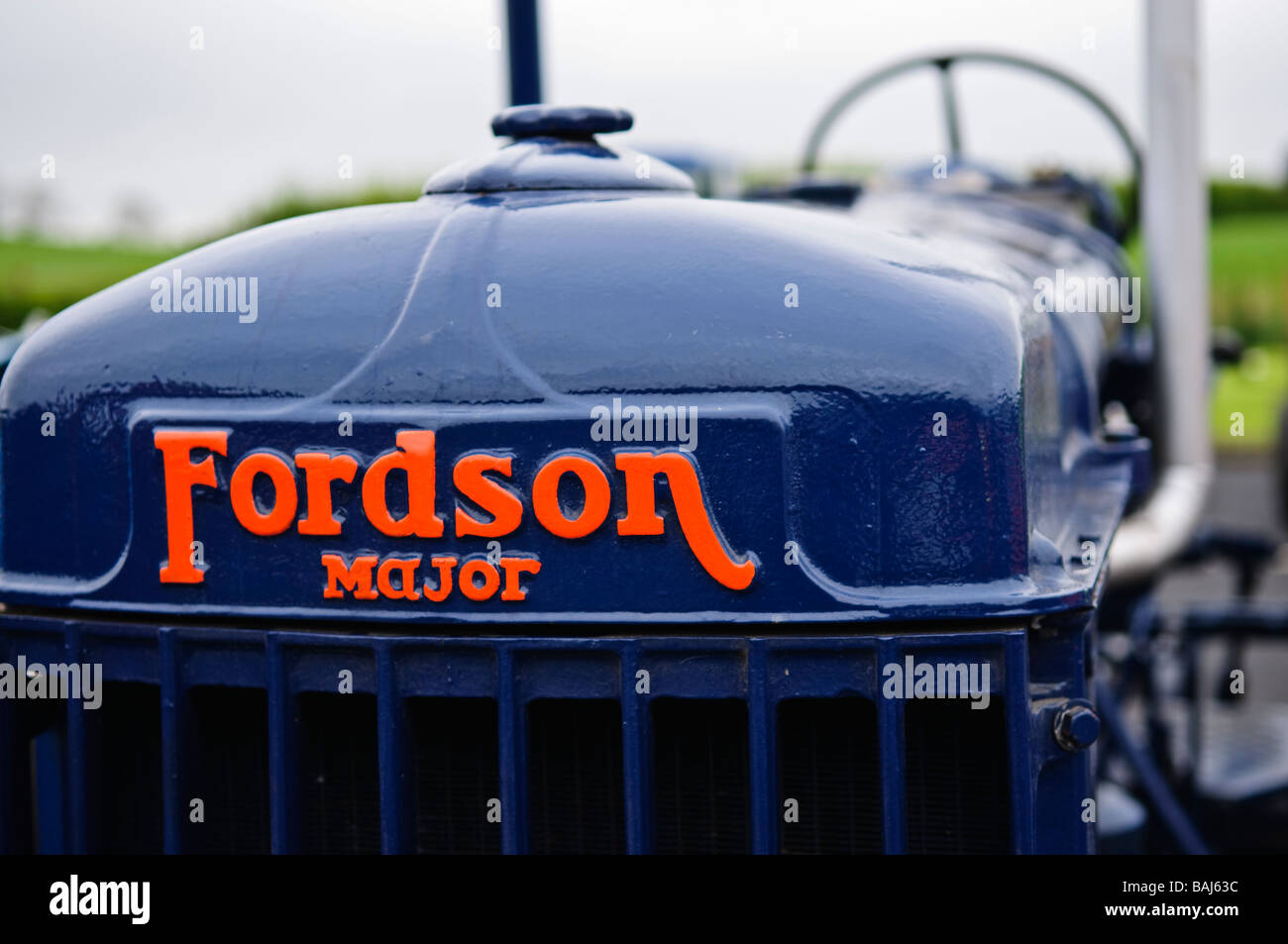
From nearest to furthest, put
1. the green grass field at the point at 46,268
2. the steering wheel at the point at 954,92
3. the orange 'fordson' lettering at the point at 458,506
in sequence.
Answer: the orange 'fordson' lettering at the point at 458,506
the steering wheel at the point at 954,92
the green grass field at the point at 46,268

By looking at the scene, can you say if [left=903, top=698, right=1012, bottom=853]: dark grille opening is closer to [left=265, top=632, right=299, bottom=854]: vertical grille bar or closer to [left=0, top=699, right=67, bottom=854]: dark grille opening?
[left=265, top=632, right=299, bottom=854]: vertical grille bar

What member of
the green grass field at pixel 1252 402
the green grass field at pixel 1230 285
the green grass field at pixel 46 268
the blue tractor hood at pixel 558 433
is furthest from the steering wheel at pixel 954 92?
the green grass field at pixel 1252 402

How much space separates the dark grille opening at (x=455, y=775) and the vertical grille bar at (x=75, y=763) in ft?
1.54

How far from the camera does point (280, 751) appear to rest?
1.95 metres

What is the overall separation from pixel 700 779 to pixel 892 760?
0.80 ft

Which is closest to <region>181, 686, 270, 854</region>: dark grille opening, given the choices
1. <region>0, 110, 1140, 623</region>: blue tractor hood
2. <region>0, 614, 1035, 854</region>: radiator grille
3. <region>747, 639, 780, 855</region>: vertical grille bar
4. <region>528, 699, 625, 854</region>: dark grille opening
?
<region>0, 614, 1035, 854</region>: radiator grille

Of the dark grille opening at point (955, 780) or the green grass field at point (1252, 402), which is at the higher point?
the dark grille opening at point (955, 780)

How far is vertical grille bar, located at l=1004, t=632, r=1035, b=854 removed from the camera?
185 cm

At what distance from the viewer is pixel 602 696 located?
1.88 meters

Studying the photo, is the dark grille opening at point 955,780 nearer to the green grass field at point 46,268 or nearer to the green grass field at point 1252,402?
the green grass field at point 46,268

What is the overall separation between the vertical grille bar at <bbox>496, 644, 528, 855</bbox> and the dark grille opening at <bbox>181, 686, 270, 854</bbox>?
359mm

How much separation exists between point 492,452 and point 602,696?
0.33 meters

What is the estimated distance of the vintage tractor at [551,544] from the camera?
1834 millimetres
